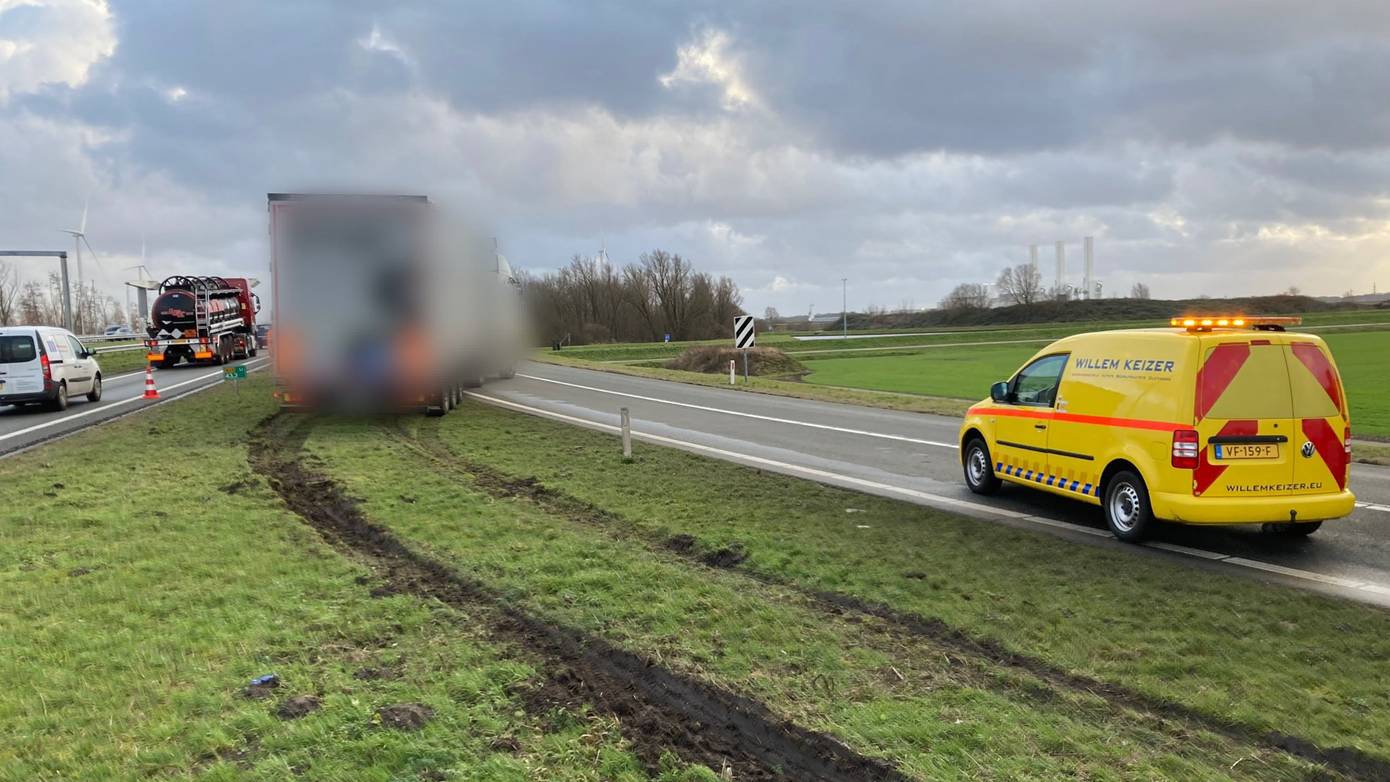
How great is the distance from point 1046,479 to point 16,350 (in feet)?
66.8

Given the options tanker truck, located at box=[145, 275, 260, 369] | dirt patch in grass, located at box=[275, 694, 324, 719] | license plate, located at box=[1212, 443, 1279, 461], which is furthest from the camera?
tanker truck, located at box=[145, 275, 260, 369]

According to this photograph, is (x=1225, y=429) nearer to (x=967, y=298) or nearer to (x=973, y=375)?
(x=973, y=375)

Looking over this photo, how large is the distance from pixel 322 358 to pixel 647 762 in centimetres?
1328

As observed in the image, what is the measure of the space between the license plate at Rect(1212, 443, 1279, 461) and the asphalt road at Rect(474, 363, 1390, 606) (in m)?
0.86

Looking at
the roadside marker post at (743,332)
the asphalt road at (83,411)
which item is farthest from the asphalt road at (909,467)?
the asphalt road at (83,411)

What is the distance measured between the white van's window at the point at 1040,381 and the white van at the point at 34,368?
19.5m

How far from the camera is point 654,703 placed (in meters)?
4.40

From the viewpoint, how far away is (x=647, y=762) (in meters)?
3.80

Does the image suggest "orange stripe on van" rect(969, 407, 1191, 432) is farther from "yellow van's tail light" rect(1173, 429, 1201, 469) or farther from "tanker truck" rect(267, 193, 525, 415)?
"tanker truck" rect(267, 193, 525, 415)

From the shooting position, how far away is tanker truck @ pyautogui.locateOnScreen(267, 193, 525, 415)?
14.9 m

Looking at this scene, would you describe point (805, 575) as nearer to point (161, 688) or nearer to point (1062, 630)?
point (1062, 630)

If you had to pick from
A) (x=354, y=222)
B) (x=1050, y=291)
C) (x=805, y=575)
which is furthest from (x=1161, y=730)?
(x=1050, y=291)

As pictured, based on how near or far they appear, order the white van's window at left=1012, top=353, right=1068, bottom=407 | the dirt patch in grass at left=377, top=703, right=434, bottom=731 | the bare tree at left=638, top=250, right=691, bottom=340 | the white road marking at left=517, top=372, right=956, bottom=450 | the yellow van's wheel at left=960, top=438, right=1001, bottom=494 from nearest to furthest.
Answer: the dirt patch in grass at left=377, top=703, right=434, bottom=731 → the white van's window at left=1012, top=353, right=1068, bottom=407 → the yellow van's wheel at left=960, top=438, right=1001, bottom=494 → the white road marking at left=517, top=372, right=956, bottom=450 → the bare tree at left=638, top=250, right=691, bottom=340

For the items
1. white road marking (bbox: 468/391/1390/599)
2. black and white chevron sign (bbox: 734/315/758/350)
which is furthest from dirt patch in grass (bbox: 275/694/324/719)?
black and white chevron sign (bbox: 734/315/758/350)
